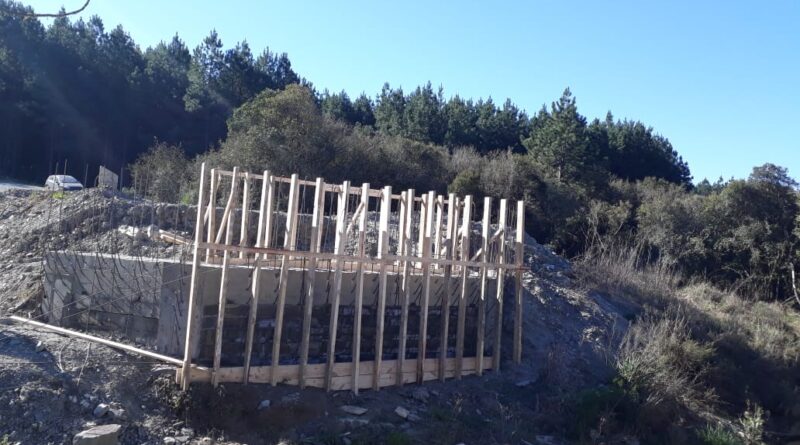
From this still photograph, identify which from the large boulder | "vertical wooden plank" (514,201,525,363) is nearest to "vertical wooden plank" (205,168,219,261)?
the large boulder

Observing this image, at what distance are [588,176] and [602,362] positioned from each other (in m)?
19.6

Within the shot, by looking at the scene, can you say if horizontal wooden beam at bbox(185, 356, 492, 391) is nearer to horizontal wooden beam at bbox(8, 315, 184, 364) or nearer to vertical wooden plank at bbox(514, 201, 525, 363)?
horizontal wooden beam at bbox(8, 315, 184, 364)

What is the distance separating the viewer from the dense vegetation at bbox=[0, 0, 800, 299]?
23609 mm

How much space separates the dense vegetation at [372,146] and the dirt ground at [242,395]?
6.47m

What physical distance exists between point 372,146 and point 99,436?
756 inches

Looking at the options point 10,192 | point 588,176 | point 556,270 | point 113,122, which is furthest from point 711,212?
point 113,122

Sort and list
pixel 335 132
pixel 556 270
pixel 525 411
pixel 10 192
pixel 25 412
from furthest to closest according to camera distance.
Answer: pixel 335 132 → pixel 10 192 → pixel 556 270 → pixel 525 411 → pixel 25 412

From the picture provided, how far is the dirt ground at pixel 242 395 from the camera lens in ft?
26.5

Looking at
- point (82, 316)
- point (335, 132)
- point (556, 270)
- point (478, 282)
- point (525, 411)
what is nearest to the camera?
point (82, 316)

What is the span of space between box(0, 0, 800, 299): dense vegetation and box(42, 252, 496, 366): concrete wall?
8411 mm

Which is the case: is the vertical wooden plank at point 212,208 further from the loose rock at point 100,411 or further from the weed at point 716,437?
the weed at point 716,437

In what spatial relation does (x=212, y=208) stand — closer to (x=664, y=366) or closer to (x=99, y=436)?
(x=99, y=436)

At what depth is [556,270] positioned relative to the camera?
16484mm

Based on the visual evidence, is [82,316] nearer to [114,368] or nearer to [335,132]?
[114,368]
